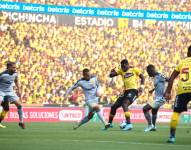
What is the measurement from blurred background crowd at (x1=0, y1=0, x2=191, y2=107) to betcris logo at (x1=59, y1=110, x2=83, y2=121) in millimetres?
3137

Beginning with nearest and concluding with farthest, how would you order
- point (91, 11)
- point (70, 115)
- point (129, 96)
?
point (129, 96) < point (70, 115) < point (91, 11)

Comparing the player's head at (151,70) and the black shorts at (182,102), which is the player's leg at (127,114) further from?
the black shorts at (182,102)

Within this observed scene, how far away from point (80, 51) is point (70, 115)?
10.5m

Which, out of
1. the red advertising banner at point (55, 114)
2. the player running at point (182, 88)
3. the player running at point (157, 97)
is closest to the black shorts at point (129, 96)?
the player running at point (157, 97)

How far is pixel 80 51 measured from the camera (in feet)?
134

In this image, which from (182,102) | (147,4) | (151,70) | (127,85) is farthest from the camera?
(147,4)

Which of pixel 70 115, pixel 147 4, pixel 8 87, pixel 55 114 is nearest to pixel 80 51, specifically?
pixel 147 4

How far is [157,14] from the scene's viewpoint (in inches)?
1463

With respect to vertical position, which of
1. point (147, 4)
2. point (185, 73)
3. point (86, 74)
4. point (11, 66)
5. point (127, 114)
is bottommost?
point (127, 114)

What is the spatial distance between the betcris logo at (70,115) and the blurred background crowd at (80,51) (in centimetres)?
314

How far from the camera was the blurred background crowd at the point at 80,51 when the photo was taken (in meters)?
36.7

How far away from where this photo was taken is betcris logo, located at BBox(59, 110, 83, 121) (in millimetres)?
30656

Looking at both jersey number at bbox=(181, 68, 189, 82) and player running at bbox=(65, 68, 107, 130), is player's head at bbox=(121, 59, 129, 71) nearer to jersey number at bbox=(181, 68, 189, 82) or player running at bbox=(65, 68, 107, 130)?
player running at bbox=(65, 68, 107, 130)

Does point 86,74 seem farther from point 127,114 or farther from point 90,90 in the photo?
point 127,114
